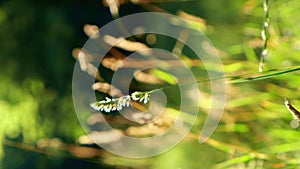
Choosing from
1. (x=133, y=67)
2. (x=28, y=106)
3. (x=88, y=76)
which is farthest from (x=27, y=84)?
(x=133, y=67)

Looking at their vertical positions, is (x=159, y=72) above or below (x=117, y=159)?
above

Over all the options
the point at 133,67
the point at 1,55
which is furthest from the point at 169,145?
the point at 1,55

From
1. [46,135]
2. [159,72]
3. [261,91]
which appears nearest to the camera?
[261,91]

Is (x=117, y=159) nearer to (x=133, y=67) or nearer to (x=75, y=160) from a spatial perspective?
(x=75, y=160)

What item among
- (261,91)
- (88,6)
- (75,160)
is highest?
(88,6)

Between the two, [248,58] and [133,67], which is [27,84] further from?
[248,58]

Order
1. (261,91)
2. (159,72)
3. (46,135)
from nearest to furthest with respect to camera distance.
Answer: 1. (261,91)
2. (159,72)
3. (46,135)

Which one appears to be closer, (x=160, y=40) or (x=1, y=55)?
(x=160, y=40)
